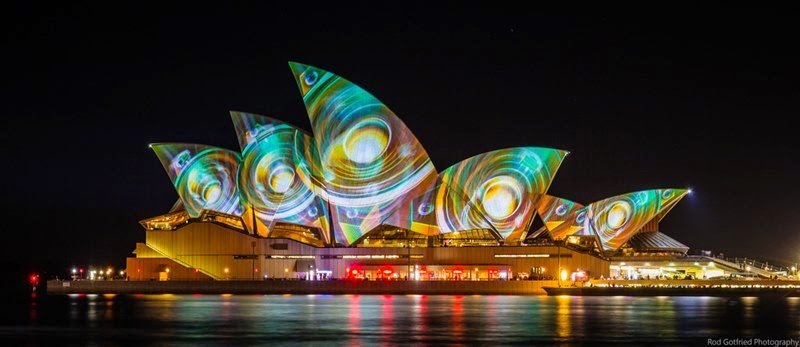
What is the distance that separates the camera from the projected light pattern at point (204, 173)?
81.9m

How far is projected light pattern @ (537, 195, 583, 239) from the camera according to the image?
276 feet

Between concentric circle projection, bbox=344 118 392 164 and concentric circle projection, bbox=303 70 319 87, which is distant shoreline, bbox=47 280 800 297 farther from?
concentric circle projection, bbox=303 70 319 87

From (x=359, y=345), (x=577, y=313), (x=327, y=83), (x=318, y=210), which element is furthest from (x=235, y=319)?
(x=318, y=210)

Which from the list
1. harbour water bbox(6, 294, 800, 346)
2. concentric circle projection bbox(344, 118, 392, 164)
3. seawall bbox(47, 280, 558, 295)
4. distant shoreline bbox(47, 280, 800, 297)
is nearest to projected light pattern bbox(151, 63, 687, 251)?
concentric circle projection bbox(344, 118, 392, 164)

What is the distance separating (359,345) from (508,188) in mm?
41978

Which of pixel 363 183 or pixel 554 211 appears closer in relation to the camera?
pixel 363 183

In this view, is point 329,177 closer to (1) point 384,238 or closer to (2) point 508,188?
(1) point 384,238

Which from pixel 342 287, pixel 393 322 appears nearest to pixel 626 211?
pixel 342 287

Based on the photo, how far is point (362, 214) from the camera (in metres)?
80.9

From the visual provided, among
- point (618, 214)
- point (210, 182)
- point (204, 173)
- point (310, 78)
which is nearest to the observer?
point (310, 78)

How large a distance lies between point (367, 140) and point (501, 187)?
10.3 meters

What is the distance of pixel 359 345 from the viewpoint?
38594 mm

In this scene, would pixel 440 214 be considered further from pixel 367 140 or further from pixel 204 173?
pixel 204 173

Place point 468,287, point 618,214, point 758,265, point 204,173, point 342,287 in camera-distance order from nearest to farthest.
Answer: point 468,287, point 342,287, point 204,173, point 618,214, point 758,265
